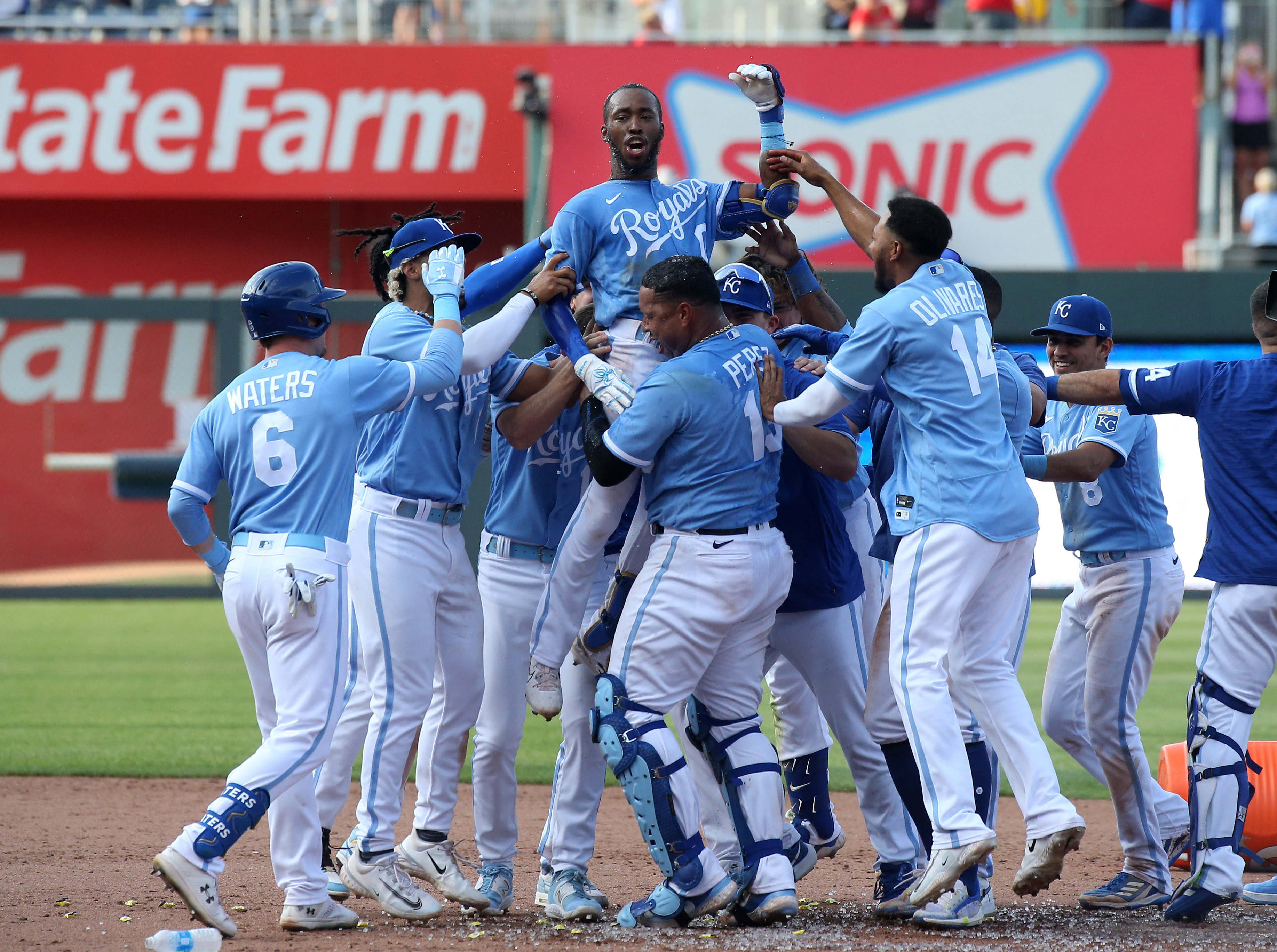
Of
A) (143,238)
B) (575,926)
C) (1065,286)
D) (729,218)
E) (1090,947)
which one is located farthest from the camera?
(143,238)

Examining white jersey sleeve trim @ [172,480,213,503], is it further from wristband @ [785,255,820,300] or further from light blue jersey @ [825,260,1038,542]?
wristband @ [785,255,820,300]

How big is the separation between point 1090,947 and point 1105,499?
1.80 m

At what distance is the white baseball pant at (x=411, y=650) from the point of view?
495 centimetres

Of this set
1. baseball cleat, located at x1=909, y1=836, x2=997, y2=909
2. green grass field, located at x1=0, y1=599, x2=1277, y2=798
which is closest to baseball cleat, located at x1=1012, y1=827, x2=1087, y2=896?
baseball cleat, located at x1=909, y1=836, x2=997, y2=909

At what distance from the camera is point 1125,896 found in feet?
16.9

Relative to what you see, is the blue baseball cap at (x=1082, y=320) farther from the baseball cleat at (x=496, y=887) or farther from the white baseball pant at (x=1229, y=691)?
the baseball cleat at (x=496, y=887)

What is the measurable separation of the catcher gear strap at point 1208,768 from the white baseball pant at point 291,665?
2922mm

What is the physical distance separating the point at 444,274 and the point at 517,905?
234cm

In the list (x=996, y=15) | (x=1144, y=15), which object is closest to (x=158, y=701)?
(x=996, y=15)

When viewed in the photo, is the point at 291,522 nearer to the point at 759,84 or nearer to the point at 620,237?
the point at 620,237

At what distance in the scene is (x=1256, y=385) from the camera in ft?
16.0

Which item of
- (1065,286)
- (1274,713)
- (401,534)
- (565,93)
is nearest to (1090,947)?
(401,534)

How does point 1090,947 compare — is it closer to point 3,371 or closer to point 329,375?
point 329,375

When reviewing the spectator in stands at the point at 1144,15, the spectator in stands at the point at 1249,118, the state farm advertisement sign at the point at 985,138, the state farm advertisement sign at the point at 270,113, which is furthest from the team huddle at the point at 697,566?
the spectator in stands at the point at 1249,118
